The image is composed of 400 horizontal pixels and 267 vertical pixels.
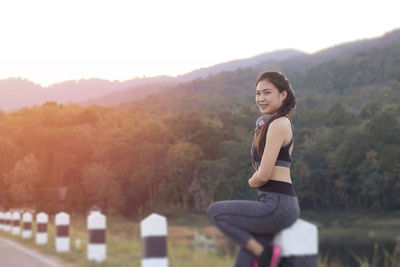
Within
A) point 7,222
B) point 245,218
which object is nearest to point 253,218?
point 245,218

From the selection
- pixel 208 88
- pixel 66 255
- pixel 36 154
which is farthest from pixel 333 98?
pixel 66 255

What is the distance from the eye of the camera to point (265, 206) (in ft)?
12.0

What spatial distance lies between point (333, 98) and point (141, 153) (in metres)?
39.0

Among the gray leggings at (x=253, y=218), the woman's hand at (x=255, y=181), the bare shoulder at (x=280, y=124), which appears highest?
the bare shoulder at (x=280, y=124)

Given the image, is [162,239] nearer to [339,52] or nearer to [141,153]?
[141,153]

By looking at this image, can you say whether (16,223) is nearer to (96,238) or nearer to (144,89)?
(96,238)

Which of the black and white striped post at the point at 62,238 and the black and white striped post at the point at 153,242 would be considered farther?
the black and white striped post at the point at 62,238

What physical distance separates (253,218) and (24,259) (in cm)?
560

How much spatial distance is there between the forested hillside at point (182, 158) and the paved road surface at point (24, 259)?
4923 centimetres

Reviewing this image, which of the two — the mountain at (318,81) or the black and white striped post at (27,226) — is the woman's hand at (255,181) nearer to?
the black and white striped post at (27,226)

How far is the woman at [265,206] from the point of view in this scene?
362 centimetres

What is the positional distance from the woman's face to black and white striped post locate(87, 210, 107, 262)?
4.01 metres

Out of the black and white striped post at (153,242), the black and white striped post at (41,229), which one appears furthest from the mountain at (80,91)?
the black and white striped post at (153,242)

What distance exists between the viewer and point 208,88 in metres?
105
